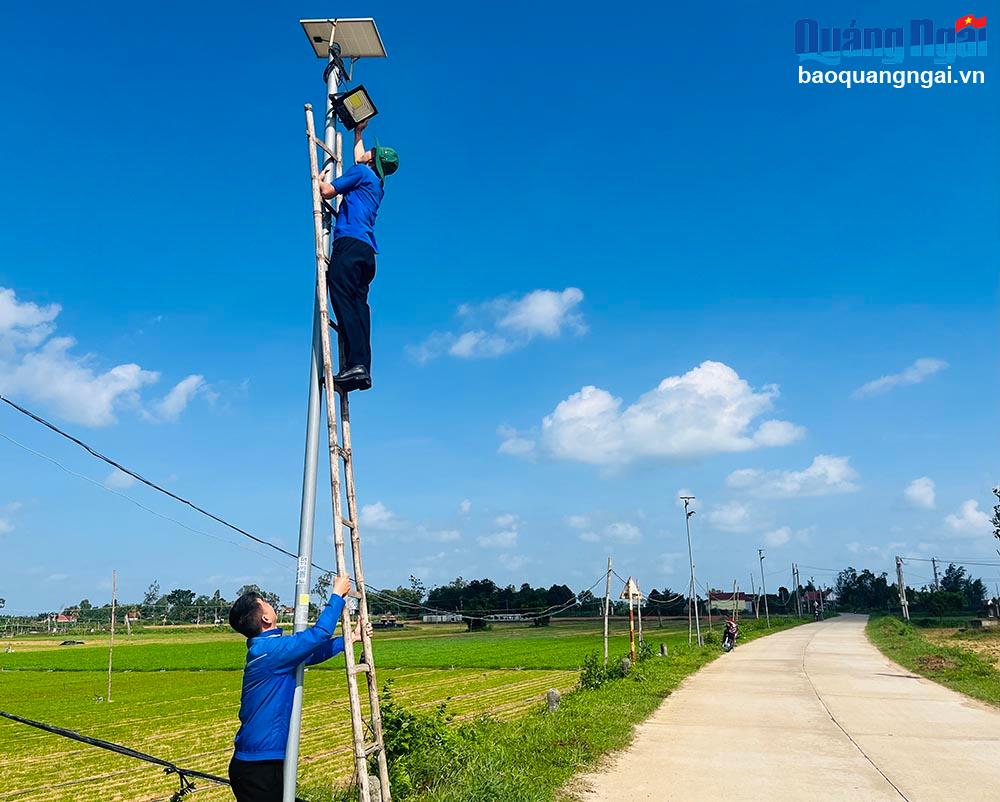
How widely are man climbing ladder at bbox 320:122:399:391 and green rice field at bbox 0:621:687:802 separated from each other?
20.9 ft

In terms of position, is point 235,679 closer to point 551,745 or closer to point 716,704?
point 716,704

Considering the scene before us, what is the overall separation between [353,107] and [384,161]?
341 mm

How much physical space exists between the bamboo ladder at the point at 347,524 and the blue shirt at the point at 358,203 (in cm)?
12

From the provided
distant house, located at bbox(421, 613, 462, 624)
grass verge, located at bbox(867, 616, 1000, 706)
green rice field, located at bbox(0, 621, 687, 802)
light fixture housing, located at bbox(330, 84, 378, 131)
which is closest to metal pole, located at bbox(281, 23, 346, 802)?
light fixture housing, located at bbox(330, 84, 378, 131)

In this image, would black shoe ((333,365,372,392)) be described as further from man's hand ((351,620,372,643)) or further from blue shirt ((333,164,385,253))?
man's hand ((351,620,372,643))

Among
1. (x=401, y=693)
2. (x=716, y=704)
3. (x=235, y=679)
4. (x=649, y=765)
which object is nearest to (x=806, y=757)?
(x=649, y=765)

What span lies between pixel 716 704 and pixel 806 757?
4435 millimetres

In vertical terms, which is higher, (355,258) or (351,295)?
(355,258)

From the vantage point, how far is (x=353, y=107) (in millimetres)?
4137

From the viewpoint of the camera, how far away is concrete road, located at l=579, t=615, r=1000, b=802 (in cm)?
654

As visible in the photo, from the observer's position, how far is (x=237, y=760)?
10.2ft

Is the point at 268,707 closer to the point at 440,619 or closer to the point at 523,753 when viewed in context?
the point at 523,753

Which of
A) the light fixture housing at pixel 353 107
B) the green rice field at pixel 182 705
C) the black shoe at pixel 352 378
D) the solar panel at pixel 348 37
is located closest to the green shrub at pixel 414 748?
the green rice field at pixel 182 705

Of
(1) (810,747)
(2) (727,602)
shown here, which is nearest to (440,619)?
(2) (727,602)
